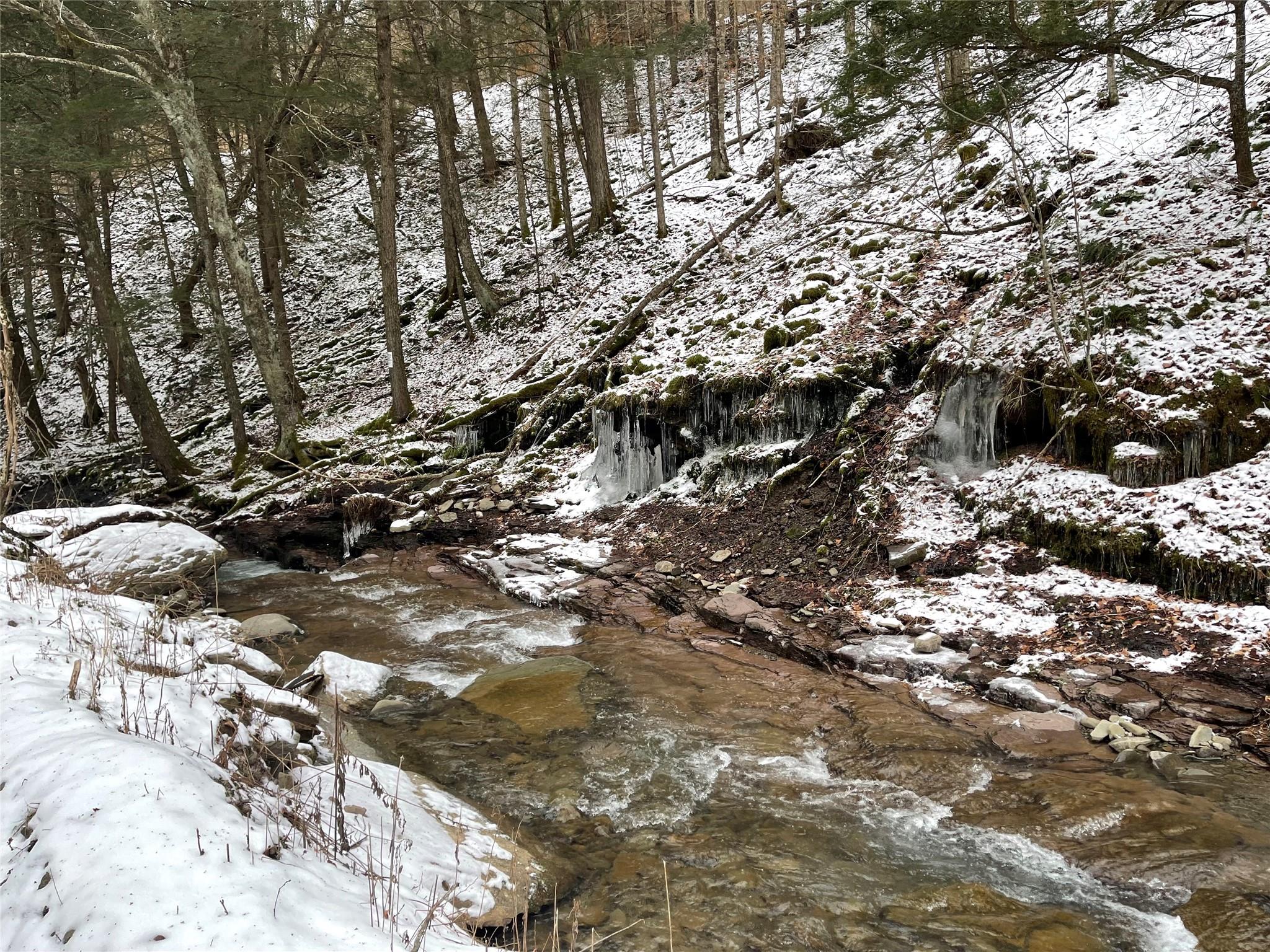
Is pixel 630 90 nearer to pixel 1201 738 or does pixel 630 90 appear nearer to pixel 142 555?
pixel 142 555

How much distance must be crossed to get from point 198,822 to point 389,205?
468 inches

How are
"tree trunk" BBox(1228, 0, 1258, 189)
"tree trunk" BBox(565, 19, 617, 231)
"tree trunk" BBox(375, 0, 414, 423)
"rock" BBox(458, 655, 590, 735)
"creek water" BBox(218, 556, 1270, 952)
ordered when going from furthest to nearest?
"tree trunk" BBox(565, 19, 617, 231), "tree trunk" BBox(375, 0, 414, 423), "tree trunk" BBox(1228, 0, 1258, 189), "rock" BBox(458, 655, 590, 735), "creek water" BBox(218, 556, 1270, 952)

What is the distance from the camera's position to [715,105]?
15656 mm

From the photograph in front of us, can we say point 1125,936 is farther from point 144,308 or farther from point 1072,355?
point 144,308

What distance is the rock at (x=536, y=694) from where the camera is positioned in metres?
5.39

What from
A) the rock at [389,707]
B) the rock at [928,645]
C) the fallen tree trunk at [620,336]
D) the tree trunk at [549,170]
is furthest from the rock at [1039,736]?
the tree trunk at [549,170]

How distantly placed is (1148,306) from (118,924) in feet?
27.9

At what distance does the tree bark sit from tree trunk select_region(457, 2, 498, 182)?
4857mm

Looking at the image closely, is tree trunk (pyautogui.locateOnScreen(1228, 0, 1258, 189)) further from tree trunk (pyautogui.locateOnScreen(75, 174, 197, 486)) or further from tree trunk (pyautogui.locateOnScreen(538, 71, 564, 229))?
tree trunk (pyautogui.locateOnScreen(75, 174, 197, 486))

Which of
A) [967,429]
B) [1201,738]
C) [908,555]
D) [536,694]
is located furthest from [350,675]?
[967,429]

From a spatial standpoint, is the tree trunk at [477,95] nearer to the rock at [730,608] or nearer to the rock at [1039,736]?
the rock at [730,608]

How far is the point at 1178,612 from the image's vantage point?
5.34 meters

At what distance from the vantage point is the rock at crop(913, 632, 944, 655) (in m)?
5.72

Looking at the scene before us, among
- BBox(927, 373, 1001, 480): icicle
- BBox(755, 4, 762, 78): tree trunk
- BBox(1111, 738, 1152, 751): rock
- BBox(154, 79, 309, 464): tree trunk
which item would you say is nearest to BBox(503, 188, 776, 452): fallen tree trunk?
BBox(154, 79, 309, 464): tree trunk
